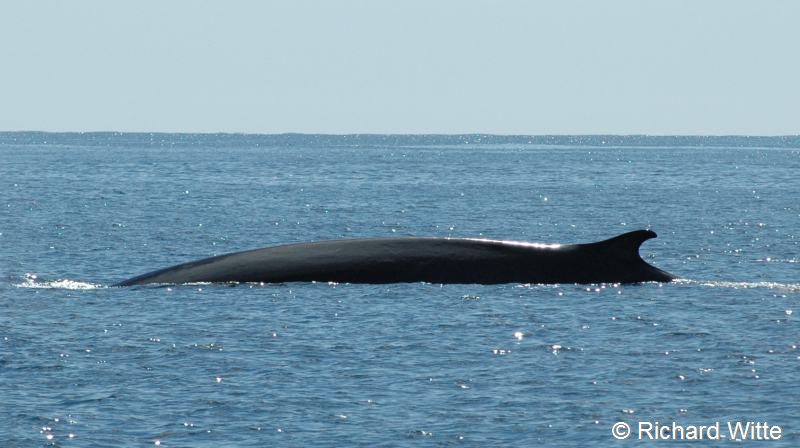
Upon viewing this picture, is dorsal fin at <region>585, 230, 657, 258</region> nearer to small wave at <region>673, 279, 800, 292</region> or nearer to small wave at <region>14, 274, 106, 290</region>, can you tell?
small wave at <region>673, 279, 800, 292</region>

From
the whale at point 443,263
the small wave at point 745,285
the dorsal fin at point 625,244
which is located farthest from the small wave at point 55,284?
the small wave at point 745,285

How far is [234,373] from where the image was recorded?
1969 centimetres

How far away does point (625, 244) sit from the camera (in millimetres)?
26422

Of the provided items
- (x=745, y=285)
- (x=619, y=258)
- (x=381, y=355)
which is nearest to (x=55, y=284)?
(x=381, y=355)

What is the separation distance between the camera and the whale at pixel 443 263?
87.4 feet

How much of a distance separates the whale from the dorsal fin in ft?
0.06

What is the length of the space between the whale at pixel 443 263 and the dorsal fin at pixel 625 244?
0.06 ft

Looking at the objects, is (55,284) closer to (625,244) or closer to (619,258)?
(619,258)

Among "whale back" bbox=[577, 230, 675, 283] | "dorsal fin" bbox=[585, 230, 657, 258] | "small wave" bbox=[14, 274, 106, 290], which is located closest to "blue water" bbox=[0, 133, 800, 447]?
"small wave" bbox=[14, 274, 106, 290]

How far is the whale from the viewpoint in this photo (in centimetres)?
2664

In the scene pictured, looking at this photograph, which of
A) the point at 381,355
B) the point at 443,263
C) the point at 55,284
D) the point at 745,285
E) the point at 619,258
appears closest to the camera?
the point at 381,355

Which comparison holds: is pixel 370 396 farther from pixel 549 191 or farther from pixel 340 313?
pixel 549 191

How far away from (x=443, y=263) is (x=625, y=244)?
3.48m

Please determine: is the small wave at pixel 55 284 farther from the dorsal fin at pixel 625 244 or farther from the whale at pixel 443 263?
the dorsal fin at pixel 625 244
